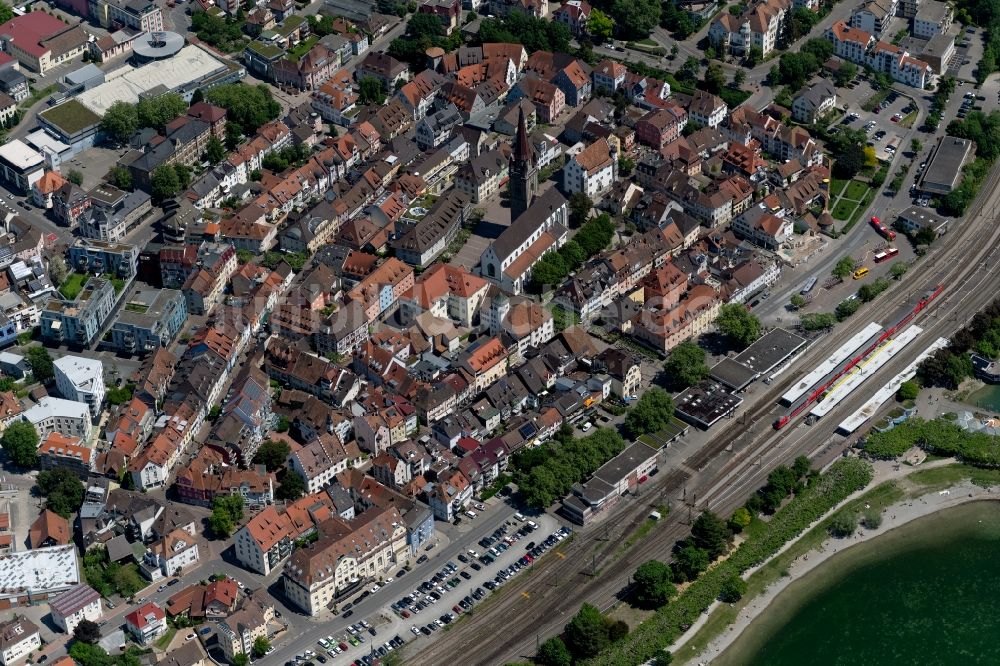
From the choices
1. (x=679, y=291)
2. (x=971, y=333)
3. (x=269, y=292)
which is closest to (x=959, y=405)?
(x=971, y=333)

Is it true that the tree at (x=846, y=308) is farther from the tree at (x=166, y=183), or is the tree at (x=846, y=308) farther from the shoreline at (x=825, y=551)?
the tree at (x=166, y=183)

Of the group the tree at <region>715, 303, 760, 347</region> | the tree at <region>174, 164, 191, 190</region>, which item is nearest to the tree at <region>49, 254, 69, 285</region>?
the tree at <region>174, 164, 191, 190</region>

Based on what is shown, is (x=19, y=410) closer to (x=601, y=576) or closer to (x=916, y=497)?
(x=601, y=576)

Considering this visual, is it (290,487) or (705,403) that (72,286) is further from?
(705,403)

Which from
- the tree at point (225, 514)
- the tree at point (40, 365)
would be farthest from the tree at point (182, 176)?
the tree at point (225, 514)

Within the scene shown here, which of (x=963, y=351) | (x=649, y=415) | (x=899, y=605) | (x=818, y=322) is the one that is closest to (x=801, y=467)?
(x=649, y=415)

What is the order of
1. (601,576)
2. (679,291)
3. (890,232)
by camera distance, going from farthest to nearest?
(890,232)
(679,291)
(601,576)

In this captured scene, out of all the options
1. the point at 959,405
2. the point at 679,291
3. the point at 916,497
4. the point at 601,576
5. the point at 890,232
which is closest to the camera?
the point at 601,576
